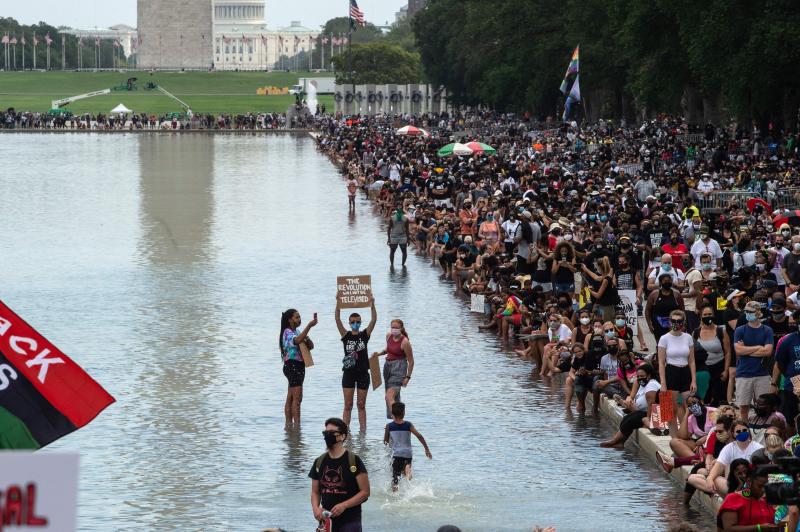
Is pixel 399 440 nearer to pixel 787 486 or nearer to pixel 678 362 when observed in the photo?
pixel 678 362

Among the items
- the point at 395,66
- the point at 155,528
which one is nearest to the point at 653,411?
the point at 155,528

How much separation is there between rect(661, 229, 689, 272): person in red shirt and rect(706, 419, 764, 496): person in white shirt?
9.60m

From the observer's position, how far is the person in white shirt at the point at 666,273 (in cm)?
2052

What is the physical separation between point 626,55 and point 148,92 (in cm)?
11805

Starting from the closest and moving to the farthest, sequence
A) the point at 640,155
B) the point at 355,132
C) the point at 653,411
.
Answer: the point at 653,411 < the point at 640,155 < the point at 355,132

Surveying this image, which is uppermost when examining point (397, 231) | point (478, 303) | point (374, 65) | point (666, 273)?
point (374, 65)

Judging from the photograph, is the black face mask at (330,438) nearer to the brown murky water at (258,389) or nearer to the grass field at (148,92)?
the brown murky water at (258,389)

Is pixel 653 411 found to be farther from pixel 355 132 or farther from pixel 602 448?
pixel 355 132

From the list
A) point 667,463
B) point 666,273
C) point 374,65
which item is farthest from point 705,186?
point 374,65

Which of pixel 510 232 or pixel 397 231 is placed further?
pixel 397 231

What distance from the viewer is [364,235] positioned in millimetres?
40188

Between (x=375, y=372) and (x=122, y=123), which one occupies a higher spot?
(x=375, y=372)

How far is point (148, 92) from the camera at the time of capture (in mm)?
173000

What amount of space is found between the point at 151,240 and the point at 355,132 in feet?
157
